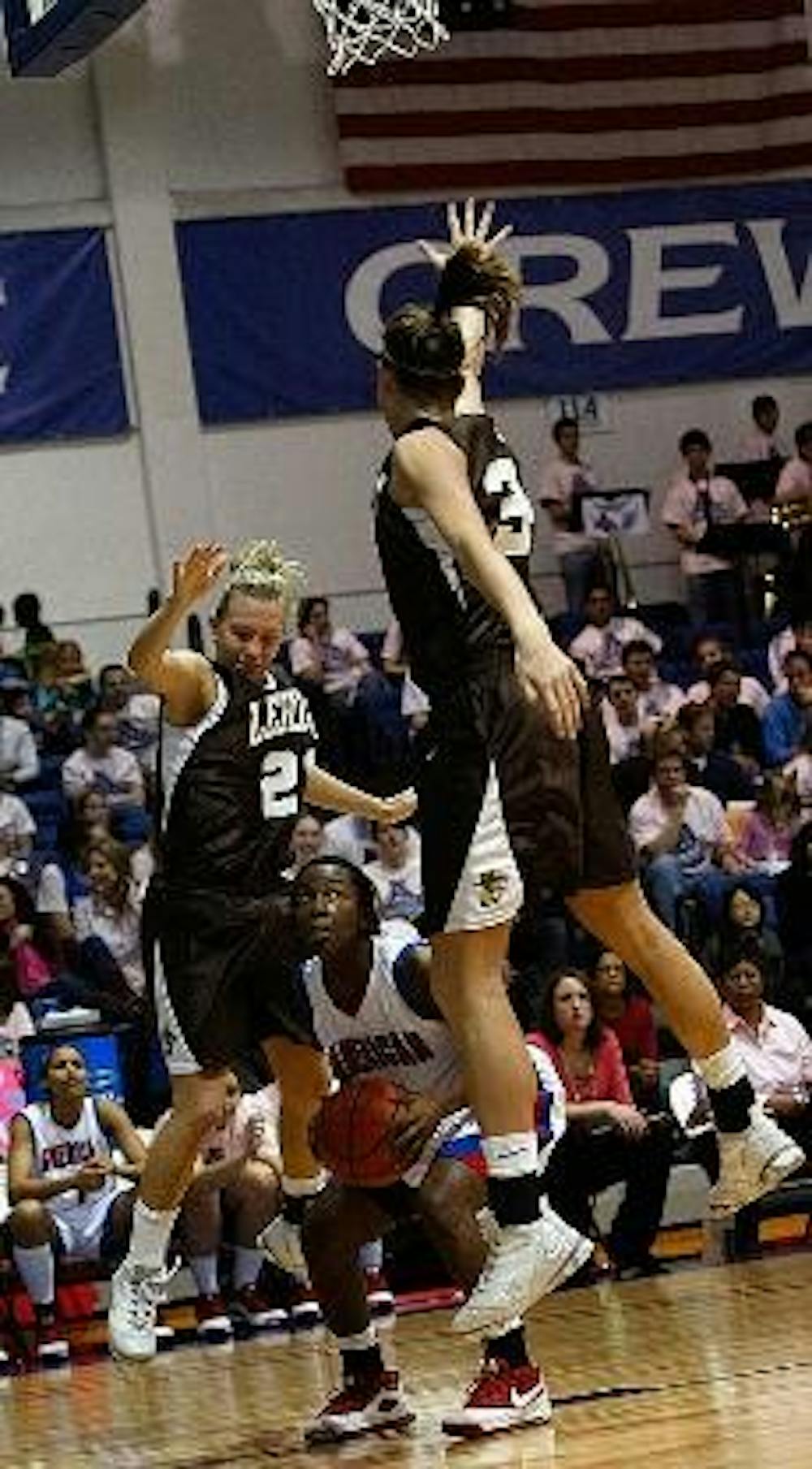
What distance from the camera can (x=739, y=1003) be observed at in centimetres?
1288

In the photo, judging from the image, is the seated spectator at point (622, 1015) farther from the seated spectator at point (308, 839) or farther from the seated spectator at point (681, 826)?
the seated spectator at point (308, 839)

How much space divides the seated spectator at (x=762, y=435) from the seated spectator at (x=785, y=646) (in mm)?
2076

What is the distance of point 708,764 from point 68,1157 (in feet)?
19.1

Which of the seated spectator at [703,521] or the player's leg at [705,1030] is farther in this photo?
the seated spectator at [703,521]

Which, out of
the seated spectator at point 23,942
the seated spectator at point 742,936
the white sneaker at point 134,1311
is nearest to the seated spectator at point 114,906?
the seated spectator at point 23,942

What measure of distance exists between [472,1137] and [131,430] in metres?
13.1

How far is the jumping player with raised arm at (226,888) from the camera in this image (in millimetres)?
7969

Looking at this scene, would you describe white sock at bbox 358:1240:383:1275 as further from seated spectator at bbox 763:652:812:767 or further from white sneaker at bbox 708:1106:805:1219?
seated spectator at bbox 763:652:812:767

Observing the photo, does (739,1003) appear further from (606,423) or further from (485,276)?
(606,423)

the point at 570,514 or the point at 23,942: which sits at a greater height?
the point at 570,514

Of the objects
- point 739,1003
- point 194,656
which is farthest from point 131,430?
point 194,656

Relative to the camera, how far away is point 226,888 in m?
8.36

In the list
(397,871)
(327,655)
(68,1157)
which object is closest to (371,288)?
(327,655)

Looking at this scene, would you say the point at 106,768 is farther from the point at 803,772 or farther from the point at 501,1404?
the point at 501,1404
